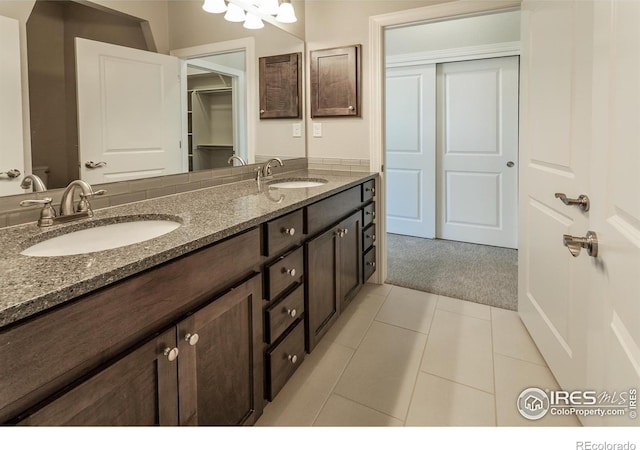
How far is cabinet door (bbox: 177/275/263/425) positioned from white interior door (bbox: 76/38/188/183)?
2.58 ft

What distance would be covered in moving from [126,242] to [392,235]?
11.3 ft

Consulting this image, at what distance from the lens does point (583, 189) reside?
4.29 feet

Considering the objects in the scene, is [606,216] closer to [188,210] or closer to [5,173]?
[188,210]

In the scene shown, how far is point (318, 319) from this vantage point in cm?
183

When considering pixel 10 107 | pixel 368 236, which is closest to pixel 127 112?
Answer: pixel 10 107

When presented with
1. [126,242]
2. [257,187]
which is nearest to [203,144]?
[257,187]

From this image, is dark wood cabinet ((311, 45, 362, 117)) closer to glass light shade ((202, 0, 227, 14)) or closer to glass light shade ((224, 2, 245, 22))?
glass light shade ((224, 2, 245, 22))

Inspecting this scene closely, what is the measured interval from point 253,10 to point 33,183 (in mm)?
1658

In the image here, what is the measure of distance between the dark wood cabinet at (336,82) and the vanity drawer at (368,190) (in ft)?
1.68

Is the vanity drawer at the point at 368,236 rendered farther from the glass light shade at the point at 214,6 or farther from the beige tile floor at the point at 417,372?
the glass light shade at the point at 214,6

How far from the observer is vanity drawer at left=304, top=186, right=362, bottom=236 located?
1698mm

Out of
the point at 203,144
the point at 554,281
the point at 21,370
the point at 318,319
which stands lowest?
the point at 318,319

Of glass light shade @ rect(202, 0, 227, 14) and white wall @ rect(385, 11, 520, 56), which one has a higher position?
white wall @ rect(385, 11, 520, 56)

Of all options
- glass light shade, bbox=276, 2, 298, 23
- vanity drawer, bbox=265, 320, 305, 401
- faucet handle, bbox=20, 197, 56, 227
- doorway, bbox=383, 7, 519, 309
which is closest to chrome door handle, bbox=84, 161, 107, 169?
faucet handle, bbox=20, 197, 56, 227
